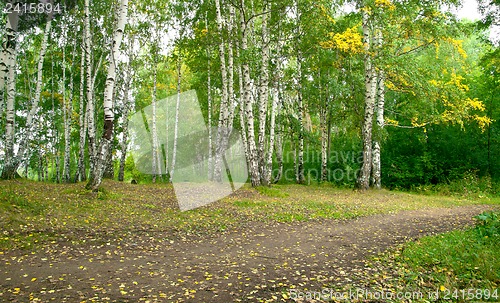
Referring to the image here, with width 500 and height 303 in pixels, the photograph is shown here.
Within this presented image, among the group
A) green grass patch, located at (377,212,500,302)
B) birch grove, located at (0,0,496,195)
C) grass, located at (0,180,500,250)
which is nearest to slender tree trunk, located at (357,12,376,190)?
birch grove, located at (0,0,496,195)

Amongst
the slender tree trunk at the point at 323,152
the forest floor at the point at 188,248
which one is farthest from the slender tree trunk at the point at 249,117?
the slender tree trunk at the point at 323,152

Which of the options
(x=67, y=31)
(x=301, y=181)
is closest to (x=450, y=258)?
(x=301, y=181)

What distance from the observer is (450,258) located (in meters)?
5.89

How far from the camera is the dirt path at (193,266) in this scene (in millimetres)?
4480

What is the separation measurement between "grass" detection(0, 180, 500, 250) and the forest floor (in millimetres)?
31

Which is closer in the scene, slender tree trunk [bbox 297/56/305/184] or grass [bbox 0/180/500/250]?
grass [bbox 0/180/500/250]

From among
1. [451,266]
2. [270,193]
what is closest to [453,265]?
[451,266]

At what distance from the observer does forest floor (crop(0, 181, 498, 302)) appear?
465 cm

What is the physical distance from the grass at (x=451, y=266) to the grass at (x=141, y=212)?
3.86m

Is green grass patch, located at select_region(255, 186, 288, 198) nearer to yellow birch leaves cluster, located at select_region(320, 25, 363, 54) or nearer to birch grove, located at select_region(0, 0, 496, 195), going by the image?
birch grove, located at select_region(0, 0, 496, 195)

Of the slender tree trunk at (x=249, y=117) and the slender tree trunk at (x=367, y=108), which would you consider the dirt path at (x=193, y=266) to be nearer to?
the slender tree trunk at (x=249, y=117)

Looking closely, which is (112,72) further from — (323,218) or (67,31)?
(67,31)

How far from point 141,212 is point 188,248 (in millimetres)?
3402

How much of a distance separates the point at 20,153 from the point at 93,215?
34.2 ft
